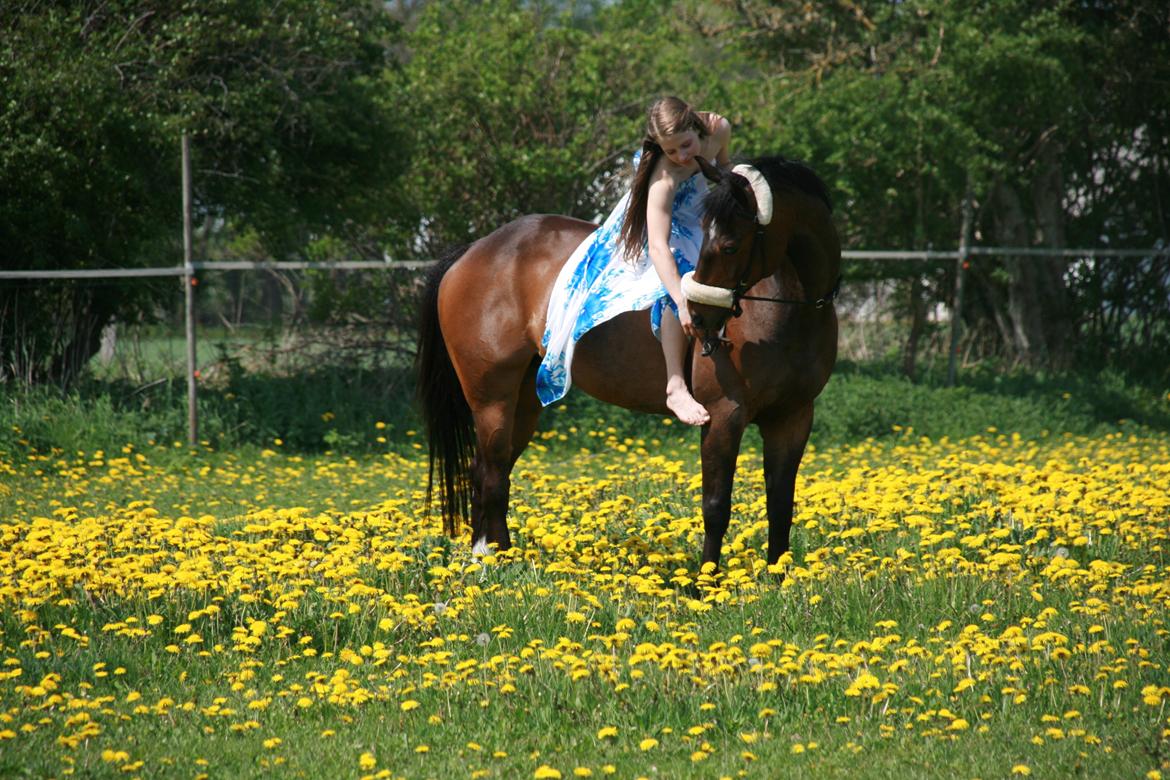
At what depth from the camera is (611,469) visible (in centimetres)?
957

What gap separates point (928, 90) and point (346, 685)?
10715mm

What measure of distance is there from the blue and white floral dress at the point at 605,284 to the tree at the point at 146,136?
5.74 metres

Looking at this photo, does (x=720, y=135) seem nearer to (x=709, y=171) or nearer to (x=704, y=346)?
(x=709, y=171)

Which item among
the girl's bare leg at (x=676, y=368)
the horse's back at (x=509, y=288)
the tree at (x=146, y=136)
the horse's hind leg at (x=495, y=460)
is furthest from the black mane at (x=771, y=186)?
the tree at (x=146, y=136)

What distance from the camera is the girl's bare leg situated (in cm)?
572

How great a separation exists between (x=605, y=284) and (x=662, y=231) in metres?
0.52

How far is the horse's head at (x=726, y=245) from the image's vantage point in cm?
529

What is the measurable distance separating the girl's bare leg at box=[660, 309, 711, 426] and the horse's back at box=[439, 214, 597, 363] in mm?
849

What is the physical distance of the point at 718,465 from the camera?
5801 mm

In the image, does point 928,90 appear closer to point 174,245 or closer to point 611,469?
point 611,469

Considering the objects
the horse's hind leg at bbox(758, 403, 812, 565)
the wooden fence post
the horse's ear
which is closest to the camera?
the horse's ear

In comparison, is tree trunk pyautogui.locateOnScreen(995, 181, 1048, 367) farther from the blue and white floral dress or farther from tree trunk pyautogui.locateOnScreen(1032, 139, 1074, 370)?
the blue and white floral dress

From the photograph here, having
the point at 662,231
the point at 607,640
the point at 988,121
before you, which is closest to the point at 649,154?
the point at 662,231

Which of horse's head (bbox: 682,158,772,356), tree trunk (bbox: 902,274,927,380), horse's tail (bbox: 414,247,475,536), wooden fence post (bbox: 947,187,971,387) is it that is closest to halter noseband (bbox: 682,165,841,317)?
horse's head (bbox: 682,158,772,356)
